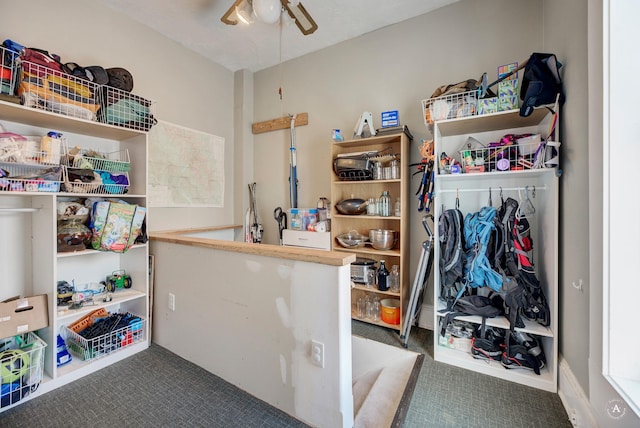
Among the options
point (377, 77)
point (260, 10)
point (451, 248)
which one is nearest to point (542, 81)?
point (451, 248)

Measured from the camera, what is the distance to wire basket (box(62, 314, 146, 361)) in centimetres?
184

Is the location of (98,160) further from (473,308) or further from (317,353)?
(473,308)

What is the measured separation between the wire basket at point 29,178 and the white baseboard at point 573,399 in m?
3.14

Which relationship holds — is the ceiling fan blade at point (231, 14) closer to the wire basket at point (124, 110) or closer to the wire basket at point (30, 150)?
the wire basket at point (124, 110)

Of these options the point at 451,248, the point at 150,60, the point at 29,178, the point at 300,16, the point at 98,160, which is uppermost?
the point at 300,16

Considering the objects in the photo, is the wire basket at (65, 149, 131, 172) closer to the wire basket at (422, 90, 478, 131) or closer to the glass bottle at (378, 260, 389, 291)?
the glass bottle at (378, 260, 389, 291)

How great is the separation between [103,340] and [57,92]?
1.69 metres

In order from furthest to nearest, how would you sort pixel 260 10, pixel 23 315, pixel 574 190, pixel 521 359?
1. pixel 260 10
2. pixel 521 359
3. pixel 23 315
4. pixel 574 190

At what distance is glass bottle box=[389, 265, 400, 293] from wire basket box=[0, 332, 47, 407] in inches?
98.8

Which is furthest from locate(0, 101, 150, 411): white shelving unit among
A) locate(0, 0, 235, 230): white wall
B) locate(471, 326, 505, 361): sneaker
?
locate(471, 326, 505, 361): sneaker

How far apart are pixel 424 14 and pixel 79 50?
295 centimetres

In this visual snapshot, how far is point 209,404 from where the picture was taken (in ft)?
5.06

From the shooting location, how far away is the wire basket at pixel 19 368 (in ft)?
4.79
